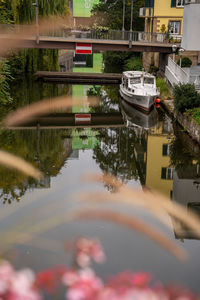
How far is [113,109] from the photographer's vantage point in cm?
2620

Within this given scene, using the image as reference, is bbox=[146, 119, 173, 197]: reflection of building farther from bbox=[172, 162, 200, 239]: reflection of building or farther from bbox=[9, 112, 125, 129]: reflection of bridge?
bbox=[9, 112, 125, 129]: reflection of bridge

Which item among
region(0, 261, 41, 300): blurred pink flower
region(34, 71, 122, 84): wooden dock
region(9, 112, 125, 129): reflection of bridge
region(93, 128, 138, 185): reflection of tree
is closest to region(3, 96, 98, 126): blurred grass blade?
region(9, 112, 125, 129): reflection of bridge

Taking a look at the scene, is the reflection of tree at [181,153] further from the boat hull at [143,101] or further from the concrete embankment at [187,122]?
the boat hull at [143,101]

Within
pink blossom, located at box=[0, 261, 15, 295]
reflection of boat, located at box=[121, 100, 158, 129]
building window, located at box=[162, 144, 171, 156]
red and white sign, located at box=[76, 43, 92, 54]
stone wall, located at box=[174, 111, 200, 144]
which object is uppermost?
pink blossom, located at box=[0, 261, 15, 295]

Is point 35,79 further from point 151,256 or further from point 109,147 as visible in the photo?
point 151,256

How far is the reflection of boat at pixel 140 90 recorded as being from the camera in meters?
24.4

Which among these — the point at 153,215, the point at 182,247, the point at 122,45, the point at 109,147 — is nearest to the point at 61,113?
the point at 109,147

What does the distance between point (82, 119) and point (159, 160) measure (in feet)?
25.5

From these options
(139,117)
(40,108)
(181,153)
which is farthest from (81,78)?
(181,153)

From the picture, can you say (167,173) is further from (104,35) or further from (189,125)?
(104,35)

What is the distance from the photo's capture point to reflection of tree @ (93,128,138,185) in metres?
15.1

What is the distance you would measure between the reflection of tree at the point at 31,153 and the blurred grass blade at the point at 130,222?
2200 millimetres

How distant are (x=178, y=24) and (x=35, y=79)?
15.1 m

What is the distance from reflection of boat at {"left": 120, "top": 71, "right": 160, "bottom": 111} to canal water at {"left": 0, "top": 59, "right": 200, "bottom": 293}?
75 cm
